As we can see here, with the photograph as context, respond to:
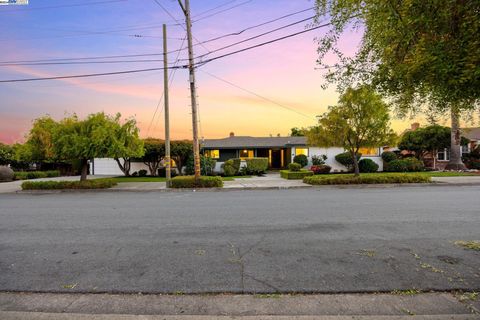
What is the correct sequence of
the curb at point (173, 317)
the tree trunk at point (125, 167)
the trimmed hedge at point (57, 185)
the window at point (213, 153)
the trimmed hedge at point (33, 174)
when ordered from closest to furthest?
the curb at point (173, 317)
the trimmed hedge at point (57, 185)
the trimmed hedge at point (33, 174)
the tree trunk at point (125, 167)
the window at point (213, 153)

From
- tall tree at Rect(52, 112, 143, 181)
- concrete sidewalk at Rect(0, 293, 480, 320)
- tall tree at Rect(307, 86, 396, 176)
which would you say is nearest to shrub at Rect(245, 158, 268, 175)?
tall tree at Rect(307, 86, 396, 176)

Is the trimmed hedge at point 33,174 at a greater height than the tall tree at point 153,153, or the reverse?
the tall tree at point 153,153

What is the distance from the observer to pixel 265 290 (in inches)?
152

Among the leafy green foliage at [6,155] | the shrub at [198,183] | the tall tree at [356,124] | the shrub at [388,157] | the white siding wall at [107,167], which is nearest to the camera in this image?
the tall tree at [356,124]

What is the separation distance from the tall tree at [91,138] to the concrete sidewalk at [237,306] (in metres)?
14.5

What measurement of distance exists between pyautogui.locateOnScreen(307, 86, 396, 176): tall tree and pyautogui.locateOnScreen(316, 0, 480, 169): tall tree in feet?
42.8

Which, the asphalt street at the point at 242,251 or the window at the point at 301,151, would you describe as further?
the window at the point at 301,151

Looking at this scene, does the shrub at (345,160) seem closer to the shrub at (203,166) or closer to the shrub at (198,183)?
the shrub at (203,166)

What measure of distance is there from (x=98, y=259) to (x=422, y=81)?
5.71 metres

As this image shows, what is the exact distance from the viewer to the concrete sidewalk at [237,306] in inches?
126

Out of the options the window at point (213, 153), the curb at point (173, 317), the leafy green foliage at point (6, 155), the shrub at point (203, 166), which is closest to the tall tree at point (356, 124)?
the shrub at point (203, 166)

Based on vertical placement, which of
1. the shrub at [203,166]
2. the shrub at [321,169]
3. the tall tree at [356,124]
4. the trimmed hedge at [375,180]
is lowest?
the trimmed hedge at [375,180]

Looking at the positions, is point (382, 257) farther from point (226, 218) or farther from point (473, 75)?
point (226, 218)

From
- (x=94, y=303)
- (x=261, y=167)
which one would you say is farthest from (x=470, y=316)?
(x=261, y=167)
